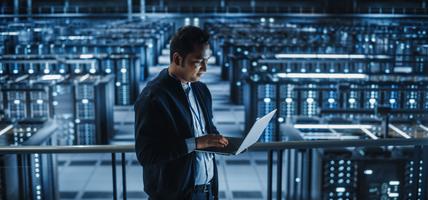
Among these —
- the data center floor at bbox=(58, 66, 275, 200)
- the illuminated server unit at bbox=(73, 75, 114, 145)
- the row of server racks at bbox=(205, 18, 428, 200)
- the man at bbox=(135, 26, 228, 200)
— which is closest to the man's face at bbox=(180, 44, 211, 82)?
the man at bbox=(135, 26, 228, 200)

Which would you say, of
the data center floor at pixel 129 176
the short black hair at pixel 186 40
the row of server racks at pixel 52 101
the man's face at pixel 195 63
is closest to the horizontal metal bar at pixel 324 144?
the man's face at pixel 195 63

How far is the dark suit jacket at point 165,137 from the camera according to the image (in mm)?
3152

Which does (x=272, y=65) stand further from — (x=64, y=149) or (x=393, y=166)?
(x=64, y=149)

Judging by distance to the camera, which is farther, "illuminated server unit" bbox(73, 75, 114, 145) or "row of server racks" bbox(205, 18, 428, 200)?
"illuminated server unit" bbox(73, 75, 114, 145)

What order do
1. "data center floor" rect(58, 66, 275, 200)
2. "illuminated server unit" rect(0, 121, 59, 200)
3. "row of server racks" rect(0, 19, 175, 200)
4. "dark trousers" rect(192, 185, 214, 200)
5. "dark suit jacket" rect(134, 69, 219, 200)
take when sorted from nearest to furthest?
"dark suit jacket" rect(134, 69, 219, 200) → "dark trousers" rect(192, 185, 214, 200) → "row of server racks" rect(0, 19, 175, 200) → "illuminated server unit" rect(0, 121, 59, 200) → "data center floor" rect(58, 66, 275, 200)

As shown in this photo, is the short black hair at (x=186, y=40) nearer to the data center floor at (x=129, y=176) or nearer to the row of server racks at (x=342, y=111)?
the row of server racks at (x=342, y=111)

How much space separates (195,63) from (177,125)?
338mm

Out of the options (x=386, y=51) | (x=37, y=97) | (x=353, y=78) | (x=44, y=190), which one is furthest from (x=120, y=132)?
(x=386, y=51)

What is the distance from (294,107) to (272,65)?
160 inches

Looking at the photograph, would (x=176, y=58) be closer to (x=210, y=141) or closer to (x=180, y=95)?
(x=180, y=95)

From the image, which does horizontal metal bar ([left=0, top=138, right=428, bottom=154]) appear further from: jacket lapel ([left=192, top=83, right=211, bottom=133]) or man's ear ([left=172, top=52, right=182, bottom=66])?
man's ear ([left=172, top=52, right=182, bottom=66])

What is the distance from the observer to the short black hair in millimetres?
3162

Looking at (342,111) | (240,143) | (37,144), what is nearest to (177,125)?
(240,143)

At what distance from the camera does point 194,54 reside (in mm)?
3170
